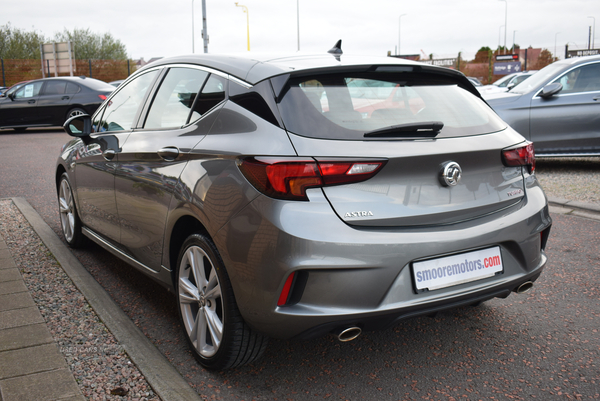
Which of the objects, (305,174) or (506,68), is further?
(506,68)

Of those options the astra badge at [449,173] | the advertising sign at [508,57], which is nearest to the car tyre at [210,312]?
the astra badge at [449,173]

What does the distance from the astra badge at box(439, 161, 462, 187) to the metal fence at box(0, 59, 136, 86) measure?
41.9 m

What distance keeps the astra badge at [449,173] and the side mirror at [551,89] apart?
694cm

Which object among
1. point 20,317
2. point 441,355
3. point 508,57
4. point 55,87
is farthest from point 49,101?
point 508,57

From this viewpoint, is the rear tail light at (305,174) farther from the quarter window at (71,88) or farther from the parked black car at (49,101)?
the quarter window at (71,88)

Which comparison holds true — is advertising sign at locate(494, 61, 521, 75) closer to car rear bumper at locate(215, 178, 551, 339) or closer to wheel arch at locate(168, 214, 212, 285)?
wheel arch at locate(168, 214, 212, 285)

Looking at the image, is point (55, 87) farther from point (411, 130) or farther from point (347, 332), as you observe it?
point (347, 332)

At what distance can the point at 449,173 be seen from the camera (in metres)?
2.49

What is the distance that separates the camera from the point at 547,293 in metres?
3.85

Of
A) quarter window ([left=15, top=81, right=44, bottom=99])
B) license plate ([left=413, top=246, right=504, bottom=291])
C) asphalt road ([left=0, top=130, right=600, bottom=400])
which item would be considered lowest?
asphalt road ([left=0, top=130, right=600, bottom=400])

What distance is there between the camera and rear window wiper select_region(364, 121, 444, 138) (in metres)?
2.45

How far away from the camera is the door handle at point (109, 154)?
3795 mm

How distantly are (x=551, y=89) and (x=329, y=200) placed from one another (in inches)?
293

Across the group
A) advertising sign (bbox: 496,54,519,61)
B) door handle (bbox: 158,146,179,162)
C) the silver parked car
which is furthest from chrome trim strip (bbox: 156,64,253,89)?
advertising sign (bbox: 496,54,519,61)
